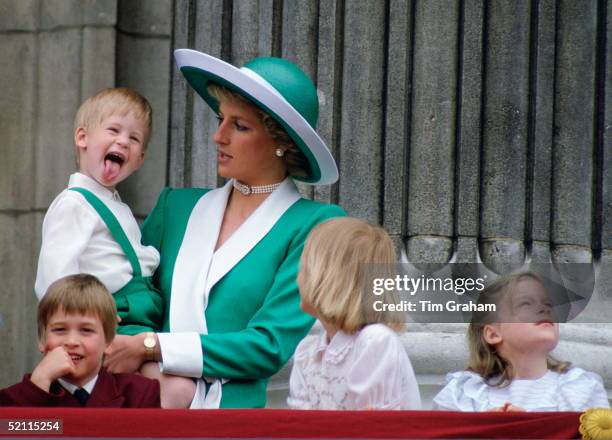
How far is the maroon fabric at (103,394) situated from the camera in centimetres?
426

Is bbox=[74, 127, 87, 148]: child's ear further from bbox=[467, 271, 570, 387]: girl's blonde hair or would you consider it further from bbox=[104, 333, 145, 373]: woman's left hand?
bbox=[467, 271, 570, 387]: girl's blonde hair

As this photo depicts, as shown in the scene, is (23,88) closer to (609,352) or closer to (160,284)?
(160,284)

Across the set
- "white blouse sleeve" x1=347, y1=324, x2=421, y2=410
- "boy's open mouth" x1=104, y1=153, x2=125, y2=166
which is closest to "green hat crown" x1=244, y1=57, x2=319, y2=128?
"boy's open mouth" x1=104, y1=153, x2=125, y2=166

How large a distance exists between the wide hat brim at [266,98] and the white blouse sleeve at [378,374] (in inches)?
28.8

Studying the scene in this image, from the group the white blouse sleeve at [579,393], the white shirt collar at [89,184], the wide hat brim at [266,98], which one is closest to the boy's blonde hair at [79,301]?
the white shirt collar at [89,184]

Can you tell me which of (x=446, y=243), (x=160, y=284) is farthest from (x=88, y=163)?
(x=446, y=243)

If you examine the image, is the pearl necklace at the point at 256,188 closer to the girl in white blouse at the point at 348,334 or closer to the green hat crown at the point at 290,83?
the green hat crown at the point at 290,83

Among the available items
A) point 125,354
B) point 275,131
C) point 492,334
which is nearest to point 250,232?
point 275,131

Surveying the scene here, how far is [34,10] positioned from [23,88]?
0.28m

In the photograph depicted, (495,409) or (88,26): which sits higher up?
(88,26)

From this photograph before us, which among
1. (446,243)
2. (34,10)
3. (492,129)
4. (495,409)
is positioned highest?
(34,10)

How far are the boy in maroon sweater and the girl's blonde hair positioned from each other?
85cm

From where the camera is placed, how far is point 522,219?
5543 mm

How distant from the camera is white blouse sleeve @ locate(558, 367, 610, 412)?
438 cm
